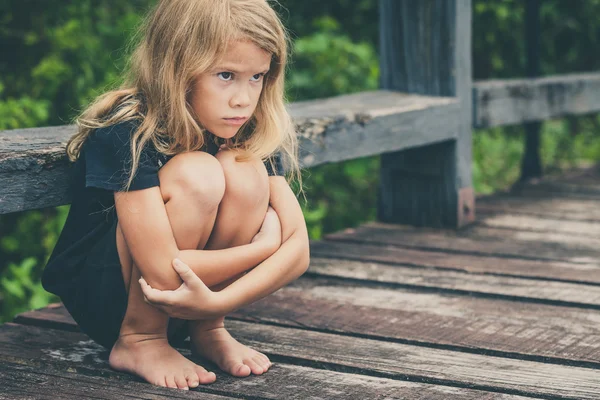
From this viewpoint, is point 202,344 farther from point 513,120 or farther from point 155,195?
point 513,120

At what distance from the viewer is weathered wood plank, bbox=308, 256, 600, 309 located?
2.80m

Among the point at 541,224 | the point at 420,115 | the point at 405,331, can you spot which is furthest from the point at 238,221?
the point at 541,224

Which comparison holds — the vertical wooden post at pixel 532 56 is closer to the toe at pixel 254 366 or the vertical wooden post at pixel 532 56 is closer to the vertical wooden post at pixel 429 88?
the vertical wooden post at pixel 429 88

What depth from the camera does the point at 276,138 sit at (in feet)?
7.11

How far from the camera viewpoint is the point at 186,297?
1909 millimetres

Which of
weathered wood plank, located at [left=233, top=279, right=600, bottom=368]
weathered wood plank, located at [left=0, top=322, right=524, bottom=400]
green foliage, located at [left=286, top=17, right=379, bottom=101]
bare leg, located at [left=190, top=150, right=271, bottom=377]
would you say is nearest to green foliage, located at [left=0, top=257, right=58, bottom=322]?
weathered wood plank, located at [left=233, top=279, right=600, bottom=368]

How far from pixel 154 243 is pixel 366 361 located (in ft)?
2.04

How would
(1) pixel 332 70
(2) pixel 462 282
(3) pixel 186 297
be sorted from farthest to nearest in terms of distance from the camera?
(1) pixel 332 70 → (2) pixel 462 282 → (3) pixel 186 297

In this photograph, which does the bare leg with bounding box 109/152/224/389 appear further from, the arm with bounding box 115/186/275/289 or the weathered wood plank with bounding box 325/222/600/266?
the weathered wood plank with bounding box 325/222/600/266

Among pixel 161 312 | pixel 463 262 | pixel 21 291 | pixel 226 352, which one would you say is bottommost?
pixel 21 291

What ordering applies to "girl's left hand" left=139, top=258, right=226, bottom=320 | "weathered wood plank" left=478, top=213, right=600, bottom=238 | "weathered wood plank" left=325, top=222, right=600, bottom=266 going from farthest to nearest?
"weathered wood plank" left=478, top=213, right=600, bottom=238 → "weathered wood plank" left=325, top=222, right=600, bottom=266 → "girl's left hand" left=139, top=258, right=226, bottom=320

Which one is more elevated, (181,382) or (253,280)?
(253,280)

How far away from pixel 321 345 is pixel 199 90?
2.48 feet

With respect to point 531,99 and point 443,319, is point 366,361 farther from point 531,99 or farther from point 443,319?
point 531,99
